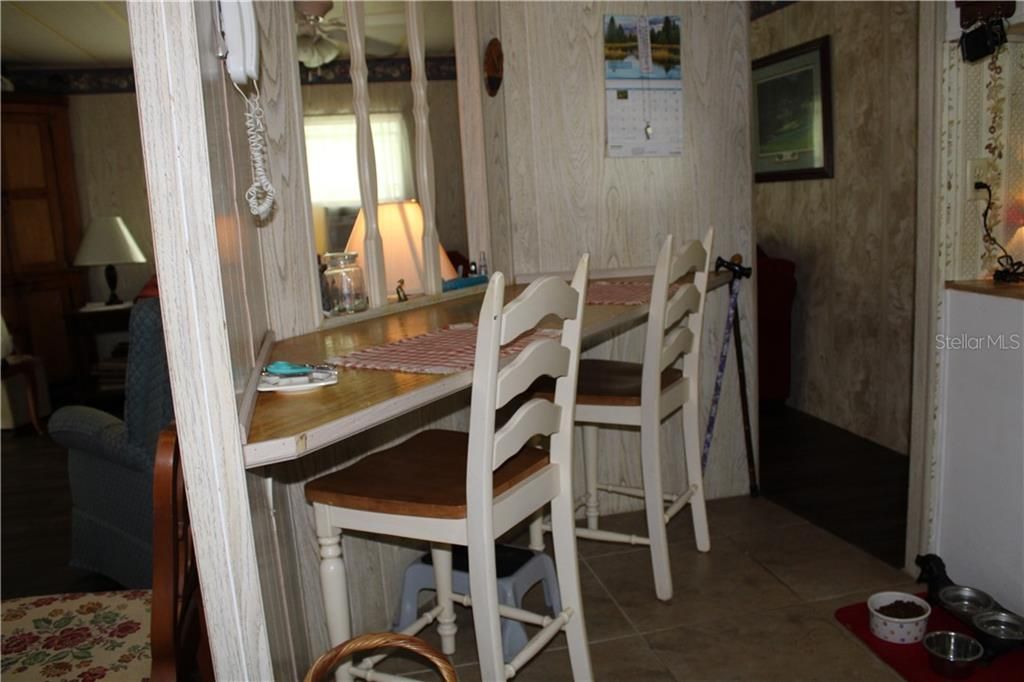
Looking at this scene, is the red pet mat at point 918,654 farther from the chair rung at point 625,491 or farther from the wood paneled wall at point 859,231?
the wood paneled wall at point 859,231

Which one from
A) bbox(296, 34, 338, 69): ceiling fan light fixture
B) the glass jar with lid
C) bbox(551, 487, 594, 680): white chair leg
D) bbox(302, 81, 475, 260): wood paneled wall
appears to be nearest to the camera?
bbox(551, 487, 594, 680): white chair leg

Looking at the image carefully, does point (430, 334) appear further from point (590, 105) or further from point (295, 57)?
point (590, 105)

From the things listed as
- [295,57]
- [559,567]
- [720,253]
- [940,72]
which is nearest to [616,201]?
[720,253]

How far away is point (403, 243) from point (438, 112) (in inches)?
189

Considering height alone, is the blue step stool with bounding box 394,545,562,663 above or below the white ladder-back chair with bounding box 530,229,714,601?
below

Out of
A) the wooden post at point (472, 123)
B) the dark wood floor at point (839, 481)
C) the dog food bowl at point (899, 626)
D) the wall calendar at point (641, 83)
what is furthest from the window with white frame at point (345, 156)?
the dog food bowl at point (899, 626)

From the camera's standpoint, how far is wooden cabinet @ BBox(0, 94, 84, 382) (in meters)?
5.95

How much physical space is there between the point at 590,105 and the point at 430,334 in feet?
4.09

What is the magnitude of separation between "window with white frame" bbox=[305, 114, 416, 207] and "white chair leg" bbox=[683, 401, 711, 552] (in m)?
4.58

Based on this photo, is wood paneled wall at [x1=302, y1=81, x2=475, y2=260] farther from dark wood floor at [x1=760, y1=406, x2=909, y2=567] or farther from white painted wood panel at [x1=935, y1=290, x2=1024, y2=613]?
white painted wood panel at [x1=935, y1=290, x2=1024, y2=613]

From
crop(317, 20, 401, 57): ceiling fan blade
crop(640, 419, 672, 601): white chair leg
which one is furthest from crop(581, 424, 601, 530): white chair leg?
crop(317, 20, 401, 57): ceiling fan blade

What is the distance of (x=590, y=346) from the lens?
9.55 ft

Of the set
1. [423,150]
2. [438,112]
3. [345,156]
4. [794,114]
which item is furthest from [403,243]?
[438,112]

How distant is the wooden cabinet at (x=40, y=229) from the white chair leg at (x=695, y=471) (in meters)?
5.24
